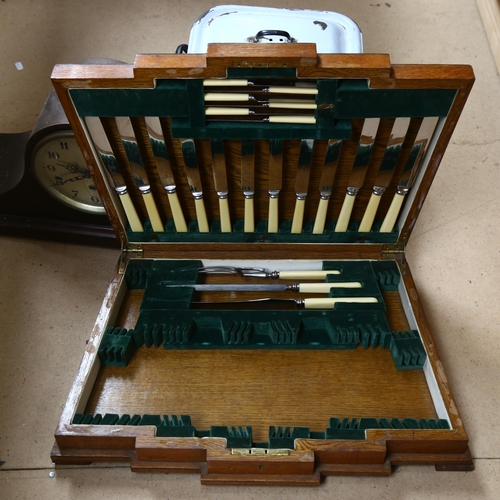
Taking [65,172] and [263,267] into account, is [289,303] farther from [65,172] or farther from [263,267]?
[65,172]

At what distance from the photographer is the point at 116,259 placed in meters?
1.37

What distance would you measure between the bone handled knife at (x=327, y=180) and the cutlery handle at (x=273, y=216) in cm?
8

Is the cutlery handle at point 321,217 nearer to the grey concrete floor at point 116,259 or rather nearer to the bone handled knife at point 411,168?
the bone handled knife at point 411,168

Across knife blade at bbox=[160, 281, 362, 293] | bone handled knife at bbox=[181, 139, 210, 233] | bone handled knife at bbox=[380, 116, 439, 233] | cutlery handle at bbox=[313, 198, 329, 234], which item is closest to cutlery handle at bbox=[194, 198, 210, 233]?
bone handled knife at bbox=[181, 139, 210, 233]

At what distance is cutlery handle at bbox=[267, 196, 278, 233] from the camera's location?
1.07 meters

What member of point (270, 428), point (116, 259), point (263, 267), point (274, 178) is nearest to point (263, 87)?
point (274, 178)

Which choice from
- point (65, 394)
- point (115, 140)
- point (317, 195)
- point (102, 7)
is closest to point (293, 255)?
point (317, 195)

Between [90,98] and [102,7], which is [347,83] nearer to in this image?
[90,98]

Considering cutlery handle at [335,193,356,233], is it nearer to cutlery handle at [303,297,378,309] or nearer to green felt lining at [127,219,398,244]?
green felt lining at [127,219,398,244]

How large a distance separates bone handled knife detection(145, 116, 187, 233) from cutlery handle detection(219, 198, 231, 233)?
76 millimetres

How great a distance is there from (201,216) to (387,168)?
1.17ft

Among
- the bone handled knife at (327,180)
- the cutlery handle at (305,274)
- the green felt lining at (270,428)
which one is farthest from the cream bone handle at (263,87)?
the green felt lining at (270,428)

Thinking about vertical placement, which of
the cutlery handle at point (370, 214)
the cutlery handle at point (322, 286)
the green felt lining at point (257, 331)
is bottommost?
the green felt lining at point (257, 331)

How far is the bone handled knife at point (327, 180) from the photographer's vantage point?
970mm
